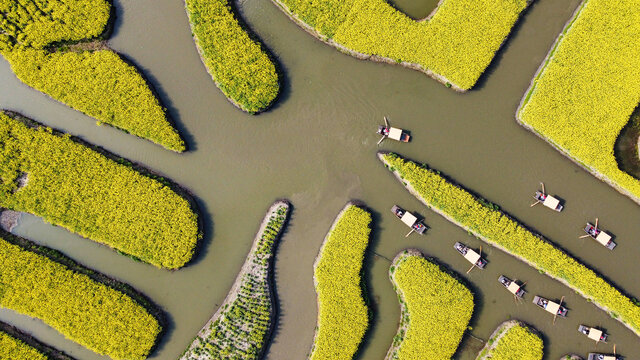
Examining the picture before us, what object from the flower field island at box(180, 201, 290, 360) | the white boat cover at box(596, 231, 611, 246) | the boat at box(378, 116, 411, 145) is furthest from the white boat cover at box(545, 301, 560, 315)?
the flower field island at box(180, 201, 290, 360)

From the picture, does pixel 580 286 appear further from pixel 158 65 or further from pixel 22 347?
pixel 22 347

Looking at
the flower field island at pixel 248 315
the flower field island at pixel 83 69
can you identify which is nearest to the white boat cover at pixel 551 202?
the flower field island at pixel 248 315

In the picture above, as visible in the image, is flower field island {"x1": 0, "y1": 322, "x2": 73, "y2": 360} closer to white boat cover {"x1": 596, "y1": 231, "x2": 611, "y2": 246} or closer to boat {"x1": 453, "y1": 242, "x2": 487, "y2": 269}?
boat {"x1": 453, "y1": 242, "x2": 487, "y2": 269}

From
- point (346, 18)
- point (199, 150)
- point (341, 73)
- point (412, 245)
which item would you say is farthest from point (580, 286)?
point (199, 150)

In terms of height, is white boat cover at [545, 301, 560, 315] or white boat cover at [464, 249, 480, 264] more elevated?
white boat cover at [464, 249, 480, 264]

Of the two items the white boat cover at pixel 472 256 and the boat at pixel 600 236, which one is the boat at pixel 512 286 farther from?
the boat at pixel 600 236

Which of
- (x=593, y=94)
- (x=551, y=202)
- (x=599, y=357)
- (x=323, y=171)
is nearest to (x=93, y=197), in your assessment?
(x=323, y=171)
